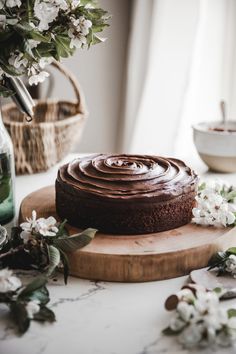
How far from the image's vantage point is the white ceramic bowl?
155 cm

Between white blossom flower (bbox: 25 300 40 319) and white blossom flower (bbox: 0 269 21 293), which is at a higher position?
white blossom flower (bbox: 0 269 21 293)

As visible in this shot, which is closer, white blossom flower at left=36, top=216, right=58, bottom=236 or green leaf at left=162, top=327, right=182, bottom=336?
green leaf at left=162, top=327, right=182, bottom=336

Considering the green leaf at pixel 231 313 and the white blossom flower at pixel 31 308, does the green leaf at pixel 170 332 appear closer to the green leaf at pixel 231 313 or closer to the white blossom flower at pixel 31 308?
the green leaf at pixel 231 313

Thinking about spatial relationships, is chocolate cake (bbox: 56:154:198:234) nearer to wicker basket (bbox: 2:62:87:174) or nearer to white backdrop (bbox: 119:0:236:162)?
wicker basket (bbox: 2:62:87:174)

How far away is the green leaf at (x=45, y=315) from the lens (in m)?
0.85

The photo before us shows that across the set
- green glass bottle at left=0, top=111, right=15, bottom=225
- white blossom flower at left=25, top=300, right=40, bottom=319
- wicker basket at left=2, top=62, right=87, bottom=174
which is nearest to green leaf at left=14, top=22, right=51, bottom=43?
green glass bottle at left=0, top=111, right=15, bottom=225

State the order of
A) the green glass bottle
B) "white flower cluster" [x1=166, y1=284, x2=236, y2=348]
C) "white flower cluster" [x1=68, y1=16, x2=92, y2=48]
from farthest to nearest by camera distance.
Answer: the green glass bottle, "white flower cluster" [x1=68, y1=16, x2=92, y2=48], "white flower cluster" [x1=166, y1=284, x2=236, y2=348]

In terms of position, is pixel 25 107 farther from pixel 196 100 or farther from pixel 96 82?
pixel 96 82

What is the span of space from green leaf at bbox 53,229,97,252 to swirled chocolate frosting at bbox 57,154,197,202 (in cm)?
8

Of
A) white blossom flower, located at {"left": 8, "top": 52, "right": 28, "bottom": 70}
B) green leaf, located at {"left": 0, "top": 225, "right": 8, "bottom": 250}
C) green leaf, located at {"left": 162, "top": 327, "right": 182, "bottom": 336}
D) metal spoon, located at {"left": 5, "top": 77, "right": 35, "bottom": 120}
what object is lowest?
green leaf, located at {"left": 162, "top": 327, "right": 182, "bottom": 336}

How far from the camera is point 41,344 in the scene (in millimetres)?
801

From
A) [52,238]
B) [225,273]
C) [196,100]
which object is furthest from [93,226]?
[196,100]

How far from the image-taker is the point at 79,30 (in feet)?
3.43

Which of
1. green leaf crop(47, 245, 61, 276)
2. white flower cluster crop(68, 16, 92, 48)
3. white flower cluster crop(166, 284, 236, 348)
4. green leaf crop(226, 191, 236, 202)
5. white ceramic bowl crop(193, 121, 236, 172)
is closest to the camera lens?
white flower cluster crop(166, 284, 236, 348)
